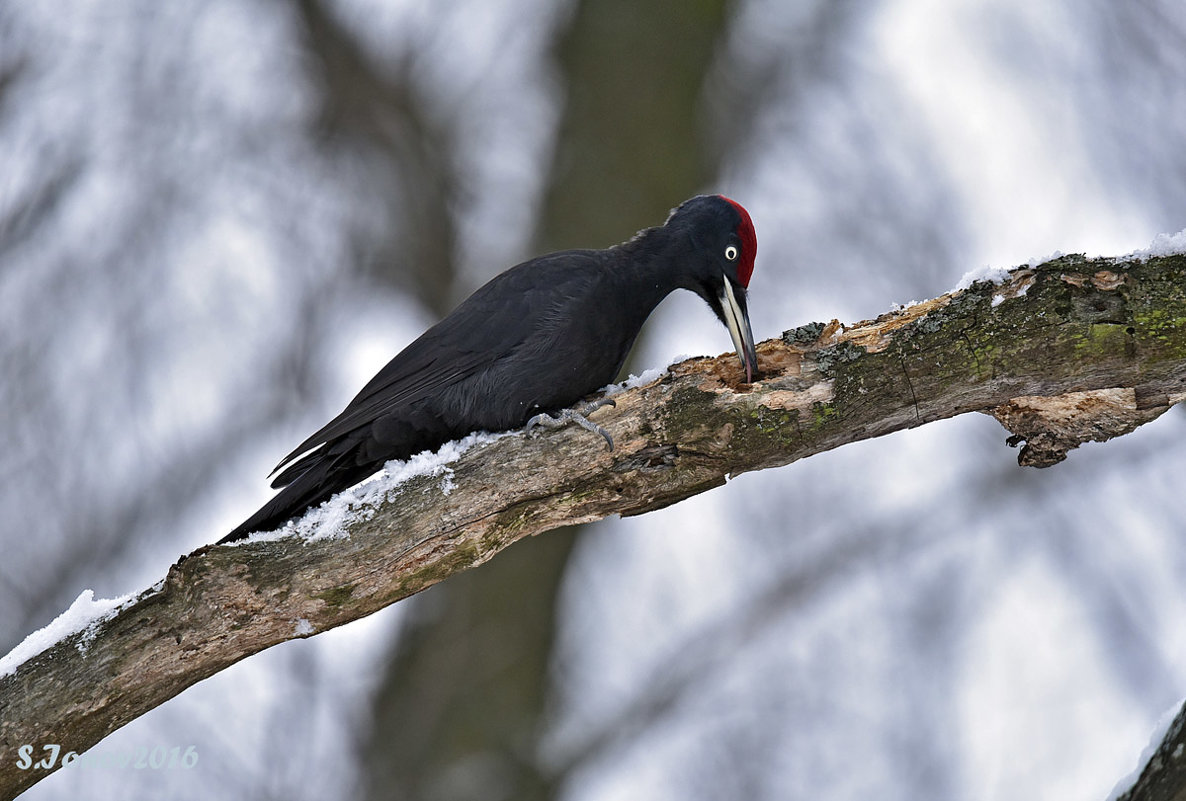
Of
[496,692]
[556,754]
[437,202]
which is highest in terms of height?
[437,202]

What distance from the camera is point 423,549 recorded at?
2.67m

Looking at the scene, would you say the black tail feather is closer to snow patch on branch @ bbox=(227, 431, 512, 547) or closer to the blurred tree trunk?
snow patch on branch @ bbox=(227, 431, 512, 547)

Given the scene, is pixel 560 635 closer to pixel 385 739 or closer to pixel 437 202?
pixel 385 739

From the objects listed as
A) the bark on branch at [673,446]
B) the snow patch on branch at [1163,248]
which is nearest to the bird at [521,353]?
the bark on branch at [673,446]

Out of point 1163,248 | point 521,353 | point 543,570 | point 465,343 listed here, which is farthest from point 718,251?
point 543,570

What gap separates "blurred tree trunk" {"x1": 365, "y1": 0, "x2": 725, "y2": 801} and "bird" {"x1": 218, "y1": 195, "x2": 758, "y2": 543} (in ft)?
4.05

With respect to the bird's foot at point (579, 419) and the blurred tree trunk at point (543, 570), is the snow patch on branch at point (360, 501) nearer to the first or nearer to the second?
the bird's foot at point (579, 419)

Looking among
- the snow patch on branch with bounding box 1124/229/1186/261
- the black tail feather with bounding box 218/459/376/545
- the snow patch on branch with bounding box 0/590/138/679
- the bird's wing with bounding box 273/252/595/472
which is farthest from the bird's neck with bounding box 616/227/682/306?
the snow patch on branch with bounding box 0/590/138/679

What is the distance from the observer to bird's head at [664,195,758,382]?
3.56 meters

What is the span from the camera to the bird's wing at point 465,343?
3203 mm

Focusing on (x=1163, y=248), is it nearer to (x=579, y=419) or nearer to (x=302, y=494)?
(x=579, y=419)

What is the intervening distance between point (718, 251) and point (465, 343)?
0.98m

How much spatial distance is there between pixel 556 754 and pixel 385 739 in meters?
0.89

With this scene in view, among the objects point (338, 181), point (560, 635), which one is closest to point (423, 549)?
point (560, 635)
